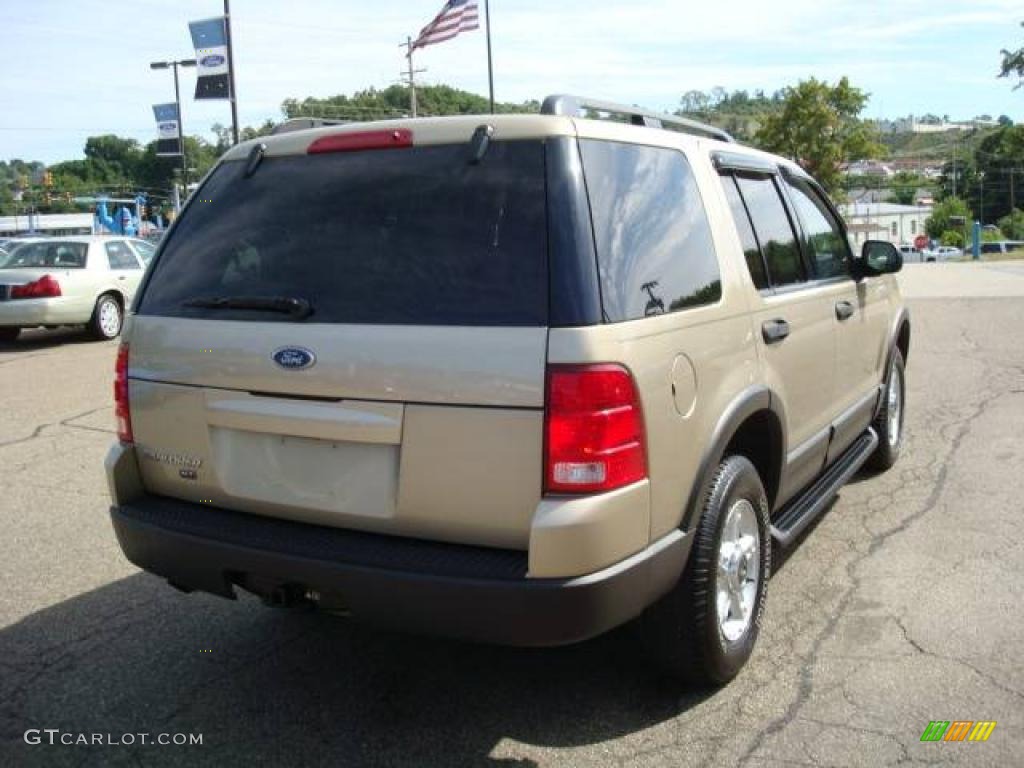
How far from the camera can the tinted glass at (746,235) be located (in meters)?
3.59

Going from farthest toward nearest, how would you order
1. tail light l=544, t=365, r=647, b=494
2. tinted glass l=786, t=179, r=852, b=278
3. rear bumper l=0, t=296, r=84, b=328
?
rear bumper l=0, t=296, r=84, b=328 → tinted glass l=786, t=179, r=852, b=278 → tail light l=544, t=365, r=647, b=494

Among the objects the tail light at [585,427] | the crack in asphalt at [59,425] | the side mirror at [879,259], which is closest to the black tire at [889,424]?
the side mirror at [879,259]

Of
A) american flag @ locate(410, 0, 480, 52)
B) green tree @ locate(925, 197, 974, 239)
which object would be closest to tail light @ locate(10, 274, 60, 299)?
american flag @ locate(410, 0, 480, 52)

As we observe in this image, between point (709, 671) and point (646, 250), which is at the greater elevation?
point (646, 250)

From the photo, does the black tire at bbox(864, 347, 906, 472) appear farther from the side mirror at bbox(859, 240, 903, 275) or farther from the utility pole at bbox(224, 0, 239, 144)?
the utility pole at bbox(224, 0, 239, 144)

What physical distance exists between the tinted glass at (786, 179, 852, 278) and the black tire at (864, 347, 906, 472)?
1.02 meters

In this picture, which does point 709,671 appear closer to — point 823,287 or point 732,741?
point 732,741

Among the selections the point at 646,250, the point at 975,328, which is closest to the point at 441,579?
the point at 646,250

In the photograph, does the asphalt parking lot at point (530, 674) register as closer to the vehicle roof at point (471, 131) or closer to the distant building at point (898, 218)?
the vehicle roof at point (471, 131)

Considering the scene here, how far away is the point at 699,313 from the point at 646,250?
328 mm

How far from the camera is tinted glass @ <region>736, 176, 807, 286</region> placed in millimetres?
3812

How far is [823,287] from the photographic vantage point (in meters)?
4.32

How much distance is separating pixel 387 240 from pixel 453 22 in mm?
28467

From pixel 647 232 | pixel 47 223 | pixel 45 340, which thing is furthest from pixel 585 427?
pixel 47 223
